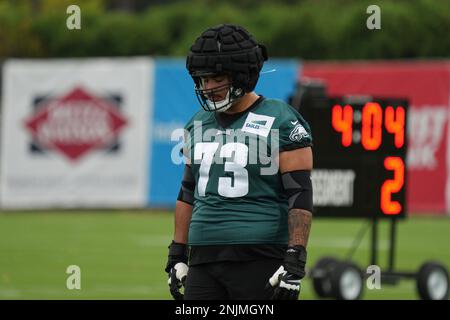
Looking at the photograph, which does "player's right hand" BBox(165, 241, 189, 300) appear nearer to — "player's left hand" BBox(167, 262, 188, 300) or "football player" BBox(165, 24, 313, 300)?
"player's left hand" BBox(167, 262, 188, 300)

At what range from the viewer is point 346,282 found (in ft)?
37.6

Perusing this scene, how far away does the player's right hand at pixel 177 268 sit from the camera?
20.3 ft

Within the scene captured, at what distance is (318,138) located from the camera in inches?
453

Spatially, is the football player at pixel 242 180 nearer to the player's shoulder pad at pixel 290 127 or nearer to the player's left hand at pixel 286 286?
the player's shoulder pad at pixel 290 127

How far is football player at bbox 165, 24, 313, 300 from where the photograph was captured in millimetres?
5910

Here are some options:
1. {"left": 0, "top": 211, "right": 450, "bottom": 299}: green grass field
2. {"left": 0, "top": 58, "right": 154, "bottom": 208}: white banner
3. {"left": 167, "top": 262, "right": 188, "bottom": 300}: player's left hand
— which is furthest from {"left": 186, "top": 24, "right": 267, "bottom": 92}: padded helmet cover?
{"left": 0, "top": 58, "right": 154, "bottom": 208}: white banner

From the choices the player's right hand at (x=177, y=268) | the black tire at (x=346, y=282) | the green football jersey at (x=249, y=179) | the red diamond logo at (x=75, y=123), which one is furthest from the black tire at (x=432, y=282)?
the red diamond logo at (x=75, y=123)

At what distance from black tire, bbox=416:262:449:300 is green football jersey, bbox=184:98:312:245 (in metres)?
5.64

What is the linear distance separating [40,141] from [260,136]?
17.8 meters

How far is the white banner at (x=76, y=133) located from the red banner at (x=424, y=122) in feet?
14.2

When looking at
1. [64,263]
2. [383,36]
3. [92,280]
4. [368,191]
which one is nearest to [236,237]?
[368,191]

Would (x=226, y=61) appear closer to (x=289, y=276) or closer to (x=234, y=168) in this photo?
(x=234, y=168)

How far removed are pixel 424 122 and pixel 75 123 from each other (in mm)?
6661
